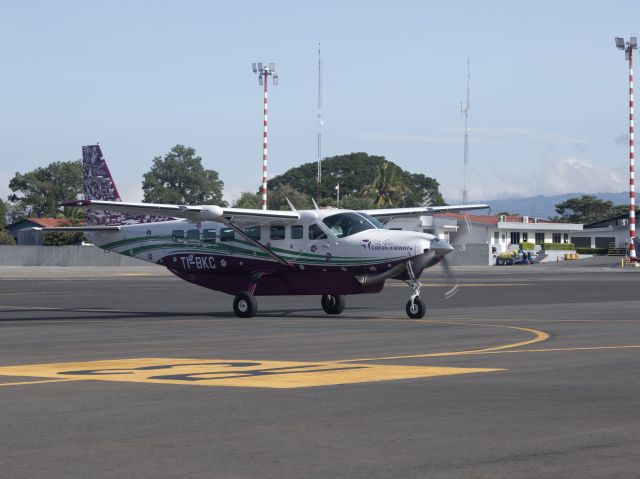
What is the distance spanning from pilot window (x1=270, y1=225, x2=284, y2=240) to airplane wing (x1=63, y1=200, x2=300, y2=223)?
0.42m

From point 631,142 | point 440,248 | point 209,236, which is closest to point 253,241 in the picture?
point 209,236

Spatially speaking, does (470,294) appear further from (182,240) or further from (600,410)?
(600,410)

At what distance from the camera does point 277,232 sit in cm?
3083

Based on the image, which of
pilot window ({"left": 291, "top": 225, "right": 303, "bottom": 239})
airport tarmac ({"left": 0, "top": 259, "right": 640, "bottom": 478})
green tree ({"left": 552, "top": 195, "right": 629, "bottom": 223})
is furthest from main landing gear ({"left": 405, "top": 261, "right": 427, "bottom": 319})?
green tree ({"left": 552, "top": 195, "right": 629, "bottom": 223})

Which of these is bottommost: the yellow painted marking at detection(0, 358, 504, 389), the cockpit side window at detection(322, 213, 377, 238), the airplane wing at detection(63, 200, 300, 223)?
the yellow painted marking at detection(0, 358, 504, 389)

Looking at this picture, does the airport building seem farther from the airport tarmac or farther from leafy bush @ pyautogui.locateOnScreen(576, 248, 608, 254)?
the airport tarmac

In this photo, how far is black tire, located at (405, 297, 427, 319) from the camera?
2817cm

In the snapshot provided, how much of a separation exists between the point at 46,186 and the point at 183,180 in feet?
81.4

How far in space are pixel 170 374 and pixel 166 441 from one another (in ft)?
18.5

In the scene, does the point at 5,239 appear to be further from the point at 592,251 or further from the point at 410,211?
the point at 410,211

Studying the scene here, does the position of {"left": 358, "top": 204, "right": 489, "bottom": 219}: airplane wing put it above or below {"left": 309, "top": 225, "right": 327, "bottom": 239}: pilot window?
above

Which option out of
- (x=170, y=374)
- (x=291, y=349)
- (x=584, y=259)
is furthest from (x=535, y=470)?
(x=584, y=259)

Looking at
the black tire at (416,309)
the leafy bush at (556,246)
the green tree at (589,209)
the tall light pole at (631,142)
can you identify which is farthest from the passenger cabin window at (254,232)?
the green tree at (589,209)

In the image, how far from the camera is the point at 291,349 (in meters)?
19.4
